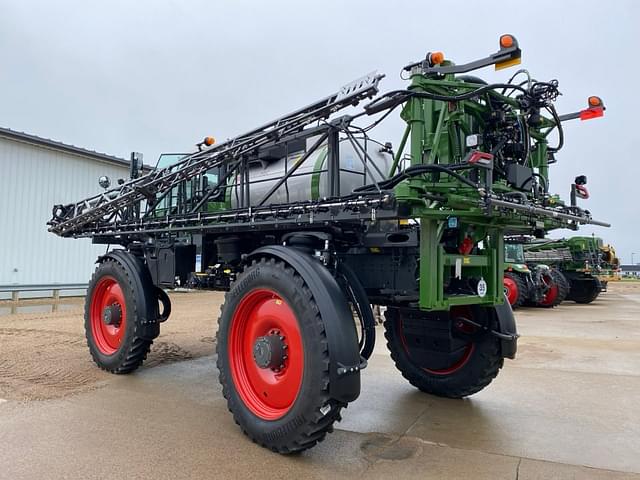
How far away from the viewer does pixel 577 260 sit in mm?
18578

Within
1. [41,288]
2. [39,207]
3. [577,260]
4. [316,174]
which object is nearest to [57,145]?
[39,207]

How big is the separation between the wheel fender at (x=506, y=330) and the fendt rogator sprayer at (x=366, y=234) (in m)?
0.01

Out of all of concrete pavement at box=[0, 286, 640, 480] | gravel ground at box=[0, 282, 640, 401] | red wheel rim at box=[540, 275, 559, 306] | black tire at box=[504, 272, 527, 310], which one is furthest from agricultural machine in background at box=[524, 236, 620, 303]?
concrete pavement at box=[0, 286, 640, 480]

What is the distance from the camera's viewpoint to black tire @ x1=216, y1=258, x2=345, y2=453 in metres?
3.45

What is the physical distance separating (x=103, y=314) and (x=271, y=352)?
11.0 ft

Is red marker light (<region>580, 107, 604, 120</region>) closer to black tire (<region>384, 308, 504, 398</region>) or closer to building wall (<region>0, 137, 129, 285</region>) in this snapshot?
black tire (<region>384, 308, 504, 398</region>)

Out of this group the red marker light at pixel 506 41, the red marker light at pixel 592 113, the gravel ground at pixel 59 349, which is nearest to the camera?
the red marker light at pixel 506 41

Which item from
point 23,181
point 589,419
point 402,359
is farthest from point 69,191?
point 589,419

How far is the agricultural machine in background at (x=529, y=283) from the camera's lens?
15.6 metres

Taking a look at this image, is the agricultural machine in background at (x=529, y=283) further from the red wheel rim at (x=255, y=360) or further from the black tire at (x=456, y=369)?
the red wheel rim at (x=255, y=360)

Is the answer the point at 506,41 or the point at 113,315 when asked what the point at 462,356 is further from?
the point at 113,315

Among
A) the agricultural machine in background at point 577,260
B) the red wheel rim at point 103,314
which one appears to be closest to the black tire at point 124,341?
the red wheel rim at point 103,314

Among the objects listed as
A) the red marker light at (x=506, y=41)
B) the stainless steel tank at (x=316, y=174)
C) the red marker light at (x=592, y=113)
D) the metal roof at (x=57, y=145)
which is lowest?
the stainless steel tank at (x=316, y=174)

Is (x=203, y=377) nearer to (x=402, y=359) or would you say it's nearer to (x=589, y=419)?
(x=402, y=359)
